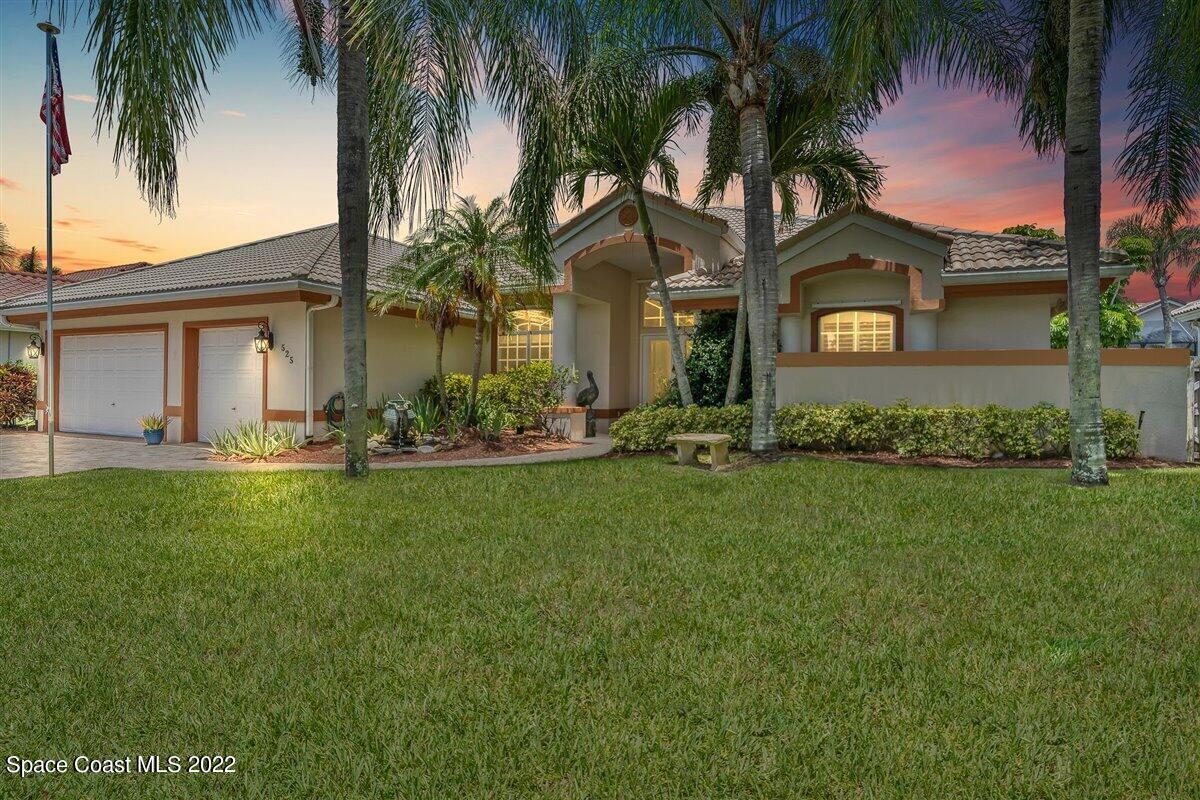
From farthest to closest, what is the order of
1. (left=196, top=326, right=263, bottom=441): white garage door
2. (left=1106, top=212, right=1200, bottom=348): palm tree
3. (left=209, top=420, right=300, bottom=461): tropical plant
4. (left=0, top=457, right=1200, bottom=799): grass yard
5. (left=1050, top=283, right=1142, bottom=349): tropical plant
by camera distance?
(left=1106, top=212, right=1200, bottom=348): palm tree, (left=1050, top=283, right=1142, bottom=349): tropical plant, (left=196, top=326, right=263, bottom=441): white garage door, (left=209, top=420, right=300, bottom=461): tropical plant, (left=0, top=457, right=1200, bottom=799): grass yard

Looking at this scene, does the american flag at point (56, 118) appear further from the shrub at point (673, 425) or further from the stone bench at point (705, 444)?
the stone bench at point (705, 444)

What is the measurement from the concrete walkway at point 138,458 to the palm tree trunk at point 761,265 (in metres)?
3.30

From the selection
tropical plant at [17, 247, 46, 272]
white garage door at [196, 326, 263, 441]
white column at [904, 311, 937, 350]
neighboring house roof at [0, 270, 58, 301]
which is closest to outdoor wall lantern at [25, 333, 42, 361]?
white garage door at [196, 326, 263, 441]

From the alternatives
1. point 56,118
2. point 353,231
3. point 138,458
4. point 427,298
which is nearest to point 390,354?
point 427,298

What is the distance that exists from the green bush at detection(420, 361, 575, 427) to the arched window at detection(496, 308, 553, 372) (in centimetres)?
287

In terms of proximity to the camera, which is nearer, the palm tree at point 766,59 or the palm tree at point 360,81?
the palm tree at point 360,81

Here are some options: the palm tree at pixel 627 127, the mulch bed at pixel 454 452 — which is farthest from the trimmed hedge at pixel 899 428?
the mulch bed at pixel 454 452

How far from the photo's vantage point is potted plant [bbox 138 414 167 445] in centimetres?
1554

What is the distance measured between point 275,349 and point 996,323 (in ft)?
48.5

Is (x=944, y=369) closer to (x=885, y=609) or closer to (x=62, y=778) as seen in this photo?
(x=885, y=609)

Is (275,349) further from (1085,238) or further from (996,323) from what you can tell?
(996,323)

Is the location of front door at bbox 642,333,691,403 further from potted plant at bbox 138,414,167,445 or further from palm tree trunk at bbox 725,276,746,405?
potted plant at bbox 138,414,167,445

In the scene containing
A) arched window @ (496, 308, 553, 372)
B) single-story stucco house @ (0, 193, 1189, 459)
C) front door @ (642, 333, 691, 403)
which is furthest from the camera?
arched window @ (496, 308, 553, 372)

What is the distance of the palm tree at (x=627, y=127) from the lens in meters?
10.4
